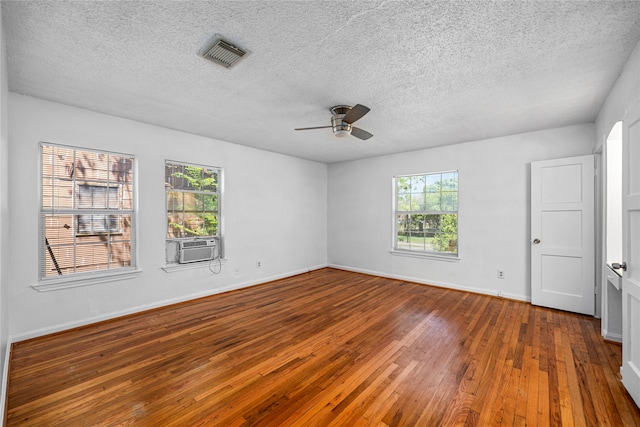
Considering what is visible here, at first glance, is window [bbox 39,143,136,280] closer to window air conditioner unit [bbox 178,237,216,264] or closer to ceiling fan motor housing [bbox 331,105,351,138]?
window air conditioner unit [bbox 178,237,216,264]

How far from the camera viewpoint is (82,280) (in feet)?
10.6

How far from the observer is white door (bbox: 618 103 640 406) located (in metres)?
1.87

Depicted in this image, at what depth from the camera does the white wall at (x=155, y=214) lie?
2869 millimetres

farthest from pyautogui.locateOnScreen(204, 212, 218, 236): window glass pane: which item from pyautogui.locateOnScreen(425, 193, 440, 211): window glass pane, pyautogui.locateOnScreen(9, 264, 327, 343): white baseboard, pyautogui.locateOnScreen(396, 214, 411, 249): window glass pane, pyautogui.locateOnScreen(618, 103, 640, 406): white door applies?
pyautogui.locateOnScreen(618, 103, 640, 406): white door

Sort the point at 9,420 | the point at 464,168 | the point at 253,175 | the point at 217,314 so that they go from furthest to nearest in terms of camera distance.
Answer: the point at 253,175, the point at 464,168, the point at 217,314, the point at 9,420

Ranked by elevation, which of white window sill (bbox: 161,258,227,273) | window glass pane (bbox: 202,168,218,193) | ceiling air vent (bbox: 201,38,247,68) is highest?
ceiling air vent (bbox: 201,38,247,68)

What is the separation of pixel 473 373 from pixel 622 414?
86cm

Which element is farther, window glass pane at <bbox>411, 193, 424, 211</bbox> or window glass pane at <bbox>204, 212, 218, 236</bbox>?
window glass pane at <bbox>411, 193, 424, 211</bbox>

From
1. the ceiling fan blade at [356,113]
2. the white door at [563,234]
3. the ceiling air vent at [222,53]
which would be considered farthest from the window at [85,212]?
the white door at [563,234]

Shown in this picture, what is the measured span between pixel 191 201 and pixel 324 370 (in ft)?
10.6

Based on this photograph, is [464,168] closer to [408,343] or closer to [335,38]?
[408,343]

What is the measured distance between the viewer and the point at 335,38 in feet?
6.31

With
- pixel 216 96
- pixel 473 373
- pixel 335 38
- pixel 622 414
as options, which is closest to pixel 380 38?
pixel 335 38

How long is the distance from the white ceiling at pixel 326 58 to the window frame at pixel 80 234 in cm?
58
